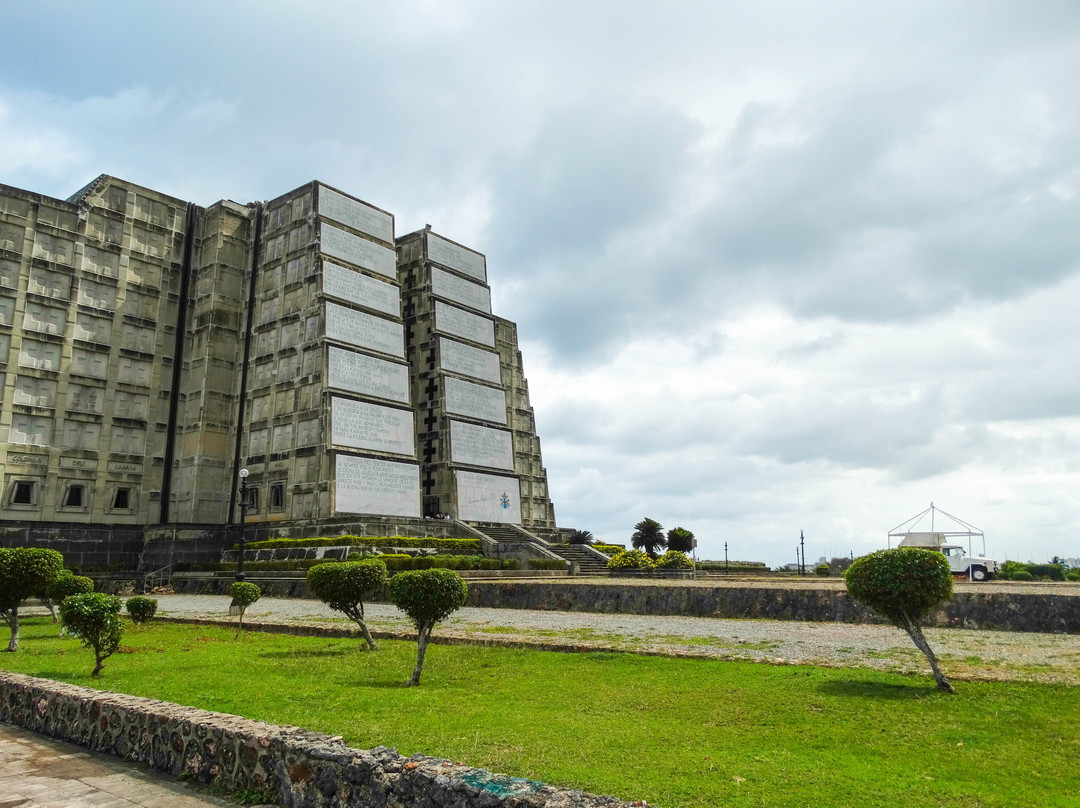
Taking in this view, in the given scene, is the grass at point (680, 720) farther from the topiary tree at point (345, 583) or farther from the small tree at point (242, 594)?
the small tree at point (242, 594)

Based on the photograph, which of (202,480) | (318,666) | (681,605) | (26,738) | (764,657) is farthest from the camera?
(202,480)

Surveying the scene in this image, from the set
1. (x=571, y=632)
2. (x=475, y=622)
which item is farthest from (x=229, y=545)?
(x=571, y=632)

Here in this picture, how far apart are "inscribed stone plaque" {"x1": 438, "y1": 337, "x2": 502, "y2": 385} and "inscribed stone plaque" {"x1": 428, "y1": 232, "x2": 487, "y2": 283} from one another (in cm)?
734

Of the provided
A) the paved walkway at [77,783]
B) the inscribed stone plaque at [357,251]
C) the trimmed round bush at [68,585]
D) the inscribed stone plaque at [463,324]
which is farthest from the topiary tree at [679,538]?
the paved walkway at [77,783]

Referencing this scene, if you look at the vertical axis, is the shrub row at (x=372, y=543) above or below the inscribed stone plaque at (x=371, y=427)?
below

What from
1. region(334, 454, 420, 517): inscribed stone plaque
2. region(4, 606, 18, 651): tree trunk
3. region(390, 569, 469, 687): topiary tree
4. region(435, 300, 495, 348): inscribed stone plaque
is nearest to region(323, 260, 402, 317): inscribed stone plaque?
region(435, 300, 495, 348): inscribed stone plaque

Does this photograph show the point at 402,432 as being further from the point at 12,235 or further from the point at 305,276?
the point at 12,235

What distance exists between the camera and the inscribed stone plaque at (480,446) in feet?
174

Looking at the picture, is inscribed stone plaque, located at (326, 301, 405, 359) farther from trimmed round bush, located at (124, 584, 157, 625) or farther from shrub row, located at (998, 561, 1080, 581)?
shrub row, located at (998, 561, 1080, 581)

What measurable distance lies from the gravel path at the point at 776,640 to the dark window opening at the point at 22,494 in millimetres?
28639

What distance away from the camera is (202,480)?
1874 inches

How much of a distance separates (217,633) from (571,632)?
8278mm

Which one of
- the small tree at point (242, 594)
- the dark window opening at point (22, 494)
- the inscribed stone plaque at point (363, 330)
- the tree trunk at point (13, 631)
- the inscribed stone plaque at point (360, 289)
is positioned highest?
the inscribed stone plaque at point (360, 289)

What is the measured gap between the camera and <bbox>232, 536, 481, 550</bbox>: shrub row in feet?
122
